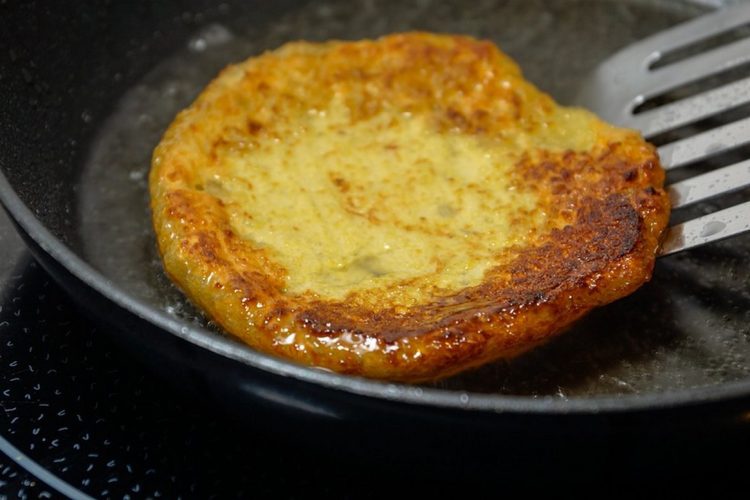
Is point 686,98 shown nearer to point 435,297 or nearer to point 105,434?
point 435,297

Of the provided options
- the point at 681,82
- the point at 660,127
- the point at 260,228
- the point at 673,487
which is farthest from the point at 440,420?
the point at 681,82

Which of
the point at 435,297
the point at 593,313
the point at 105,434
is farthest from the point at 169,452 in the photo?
→ the point at 593,313

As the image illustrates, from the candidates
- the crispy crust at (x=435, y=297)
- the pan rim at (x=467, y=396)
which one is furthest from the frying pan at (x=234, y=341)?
the crispy crust at (x=435, y=297)

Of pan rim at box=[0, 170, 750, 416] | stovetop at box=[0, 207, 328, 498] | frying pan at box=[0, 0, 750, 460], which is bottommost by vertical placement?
stovetop at box=[0, 207, 328, 498]

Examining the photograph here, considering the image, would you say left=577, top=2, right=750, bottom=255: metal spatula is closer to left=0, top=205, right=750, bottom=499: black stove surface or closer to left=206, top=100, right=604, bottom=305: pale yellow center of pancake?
left=206, top=100, right=604, bottom=305: pale yellow center of pancake

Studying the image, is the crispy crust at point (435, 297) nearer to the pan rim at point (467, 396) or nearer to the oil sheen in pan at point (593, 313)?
the oil sheen in pan at point (593, 313)

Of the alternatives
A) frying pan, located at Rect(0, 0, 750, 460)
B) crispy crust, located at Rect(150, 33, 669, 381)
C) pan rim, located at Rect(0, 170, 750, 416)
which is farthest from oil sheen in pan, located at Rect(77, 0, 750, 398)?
pan rim, located at Rect(0, 170, 750, 416)

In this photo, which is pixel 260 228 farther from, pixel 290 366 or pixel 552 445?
pixel 552 445
